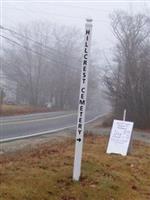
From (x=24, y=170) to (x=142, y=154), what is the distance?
5543 millimetres

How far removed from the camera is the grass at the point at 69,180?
276 inches

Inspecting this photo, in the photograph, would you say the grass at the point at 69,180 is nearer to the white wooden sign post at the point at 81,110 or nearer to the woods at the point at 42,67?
the white wooden sign post at the point at 81,110

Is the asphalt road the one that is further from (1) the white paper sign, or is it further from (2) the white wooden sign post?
(2) the white wooden sign post

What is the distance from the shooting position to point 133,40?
3816 cm

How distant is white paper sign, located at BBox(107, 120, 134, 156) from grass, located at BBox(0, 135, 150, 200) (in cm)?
158

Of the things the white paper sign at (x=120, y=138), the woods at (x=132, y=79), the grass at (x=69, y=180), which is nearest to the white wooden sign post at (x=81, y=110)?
the grass at (x=69, y=180)

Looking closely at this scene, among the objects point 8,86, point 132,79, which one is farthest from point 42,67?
point 132,79

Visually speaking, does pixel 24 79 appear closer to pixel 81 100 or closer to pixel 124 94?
pixel 124 94

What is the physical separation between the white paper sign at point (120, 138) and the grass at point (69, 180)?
1.58 meters

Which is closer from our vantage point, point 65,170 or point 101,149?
point 65,170

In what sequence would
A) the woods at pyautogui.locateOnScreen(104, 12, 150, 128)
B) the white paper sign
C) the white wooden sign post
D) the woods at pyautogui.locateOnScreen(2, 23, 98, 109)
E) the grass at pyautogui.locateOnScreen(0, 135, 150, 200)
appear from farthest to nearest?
1. the woods at pyautogui.locateOnScreen(2, 23, 98, 109)
2. the woods at pyautogui.locateOnScreen(104, 12, 150, 128)
3. the white paper sign
4. the white wooden sign post
5. the grass at pyautogui.locateOnScreen(0, 135, 150, 200)

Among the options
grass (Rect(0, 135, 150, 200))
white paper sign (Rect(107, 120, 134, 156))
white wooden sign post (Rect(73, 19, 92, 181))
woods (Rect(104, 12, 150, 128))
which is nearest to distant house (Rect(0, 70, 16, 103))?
woods (Rect(104, 12, 150, 128))

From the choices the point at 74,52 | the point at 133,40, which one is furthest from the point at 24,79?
the point at 133,40

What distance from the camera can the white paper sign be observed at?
485 inches
